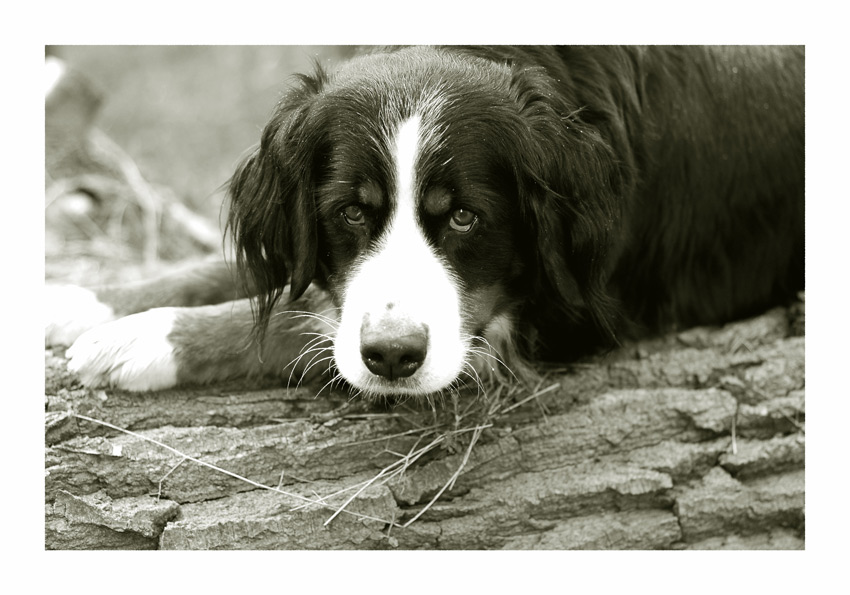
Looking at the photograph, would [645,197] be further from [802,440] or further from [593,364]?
[802,440]

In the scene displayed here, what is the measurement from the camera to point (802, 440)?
321cm

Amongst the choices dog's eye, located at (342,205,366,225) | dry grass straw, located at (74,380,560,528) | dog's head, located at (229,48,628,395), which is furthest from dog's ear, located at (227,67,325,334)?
dry grass straw, located at (74,380,560,528)

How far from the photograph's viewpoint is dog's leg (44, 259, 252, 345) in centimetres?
318

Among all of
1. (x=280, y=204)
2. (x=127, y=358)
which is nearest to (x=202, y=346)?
(x=127, y=358)

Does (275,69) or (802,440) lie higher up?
(275,69)

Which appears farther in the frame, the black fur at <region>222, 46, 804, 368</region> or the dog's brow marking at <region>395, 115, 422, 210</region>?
the black fur at <region>222, 46, 804, 368</region>

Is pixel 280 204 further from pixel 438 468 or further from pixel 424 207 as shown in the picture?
pixel 438 468

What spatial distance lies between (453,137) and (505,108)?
206 mm

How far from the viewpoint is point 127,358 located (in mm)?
2947

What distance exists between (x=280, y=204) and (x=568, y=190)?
906mm

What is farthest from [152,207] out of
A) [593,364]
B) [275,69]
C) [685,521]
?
[685,521]

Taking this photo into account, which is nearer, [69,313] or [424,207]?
[424,207]

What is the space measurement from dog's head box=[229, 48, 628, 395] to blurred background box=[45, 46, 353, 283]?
1.30 ft

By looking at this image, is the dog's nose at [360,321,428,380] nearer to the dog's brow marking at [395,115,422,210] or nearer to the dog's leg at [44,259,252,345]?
the dog's brow marking at [395,115,422,210]
